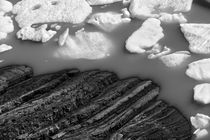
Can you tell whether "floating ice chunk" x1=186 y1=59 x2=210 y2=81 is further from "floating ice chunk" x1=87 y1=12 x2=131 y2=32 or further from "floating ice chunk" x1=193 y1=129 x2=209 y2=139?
"floating ice chunk" x1=87 y1=12 x2=131 y2=32

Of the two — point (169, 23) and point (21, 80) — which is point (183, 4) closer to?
point (169, 23)

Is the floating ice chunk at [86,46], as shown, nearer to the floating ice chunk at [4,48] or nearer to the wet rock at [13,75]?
the wet rock at [13,75]

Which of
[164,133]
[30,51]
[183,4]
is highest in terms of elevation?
[183,4]

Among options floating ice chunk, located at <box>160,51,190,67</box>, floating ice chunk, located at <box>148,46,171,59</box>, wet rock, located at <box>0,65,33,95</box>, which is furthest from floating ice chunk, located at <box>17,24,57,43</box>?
floating ice chunk, located at <box>160,51,190,67</box>

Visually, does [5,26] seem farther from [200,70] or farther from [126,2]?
[200,70]

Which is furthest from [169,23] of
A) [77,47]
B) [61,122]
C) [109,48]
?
[61,122]

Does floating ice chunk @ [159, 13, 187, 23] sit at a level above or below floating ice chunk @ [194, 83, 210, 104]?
above

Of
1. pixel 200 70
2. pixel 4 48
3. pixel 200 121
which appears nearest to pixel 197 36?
pixel 200 70
